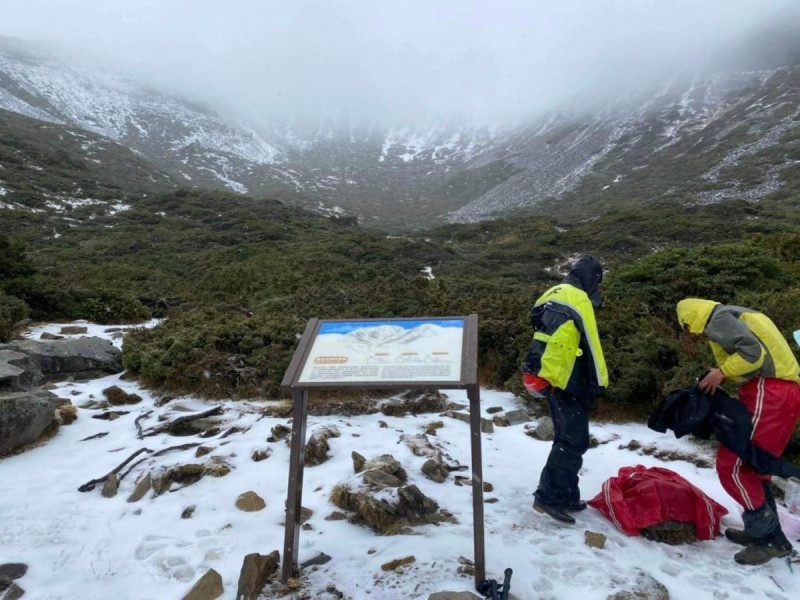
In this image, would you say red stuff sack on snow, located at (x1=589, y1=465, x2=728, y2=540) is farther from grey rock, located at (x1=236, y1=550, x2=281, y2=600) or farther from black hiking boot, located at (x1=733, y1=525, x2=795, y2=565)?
grey rock, located at (x1=236, y1=550, x2=281, y2=600)

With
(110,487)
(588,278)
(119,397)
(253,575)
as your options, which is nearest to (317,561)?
(253,575)

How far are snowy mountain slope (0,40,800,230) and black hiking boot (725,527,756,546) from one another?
3824cm

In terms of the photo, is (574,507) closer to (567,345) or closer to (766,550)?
(766,550)

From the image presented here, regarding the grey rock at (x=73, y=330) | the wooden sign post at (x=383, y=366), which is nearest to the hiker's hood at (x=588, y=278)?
the wooden sign post at (x=383, y=366)

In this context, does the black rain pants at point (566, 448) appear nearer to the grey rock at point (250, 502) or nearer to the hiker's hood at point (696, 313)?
the hiker's hood at point (696, 313)

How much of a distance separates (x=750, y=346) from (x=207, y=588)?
360 centimetres

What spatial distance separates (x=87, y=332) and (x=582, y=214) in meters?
39.5

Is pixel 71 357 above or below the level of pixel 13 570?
above

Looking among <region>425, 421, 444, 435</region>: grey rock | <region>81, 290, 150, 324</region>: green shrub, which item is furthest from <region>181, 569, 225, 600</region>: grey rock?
<region>81, 290, 150, 324</region>: green shrub

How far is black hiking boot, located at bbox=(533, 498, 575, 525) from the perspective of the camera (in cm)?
356

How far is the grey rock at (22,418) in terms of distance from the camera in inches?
177

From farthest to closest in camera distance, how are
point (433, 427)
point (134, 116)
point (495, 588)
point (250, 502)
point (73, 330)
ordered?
point (134, 116) < point (73, 330) < point (433, 427) < point (250, 502) < point (495, 588)

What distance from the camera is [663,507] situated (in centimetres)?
339

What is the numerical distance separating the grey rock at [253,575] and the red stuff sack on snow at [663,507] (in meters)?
2.43
